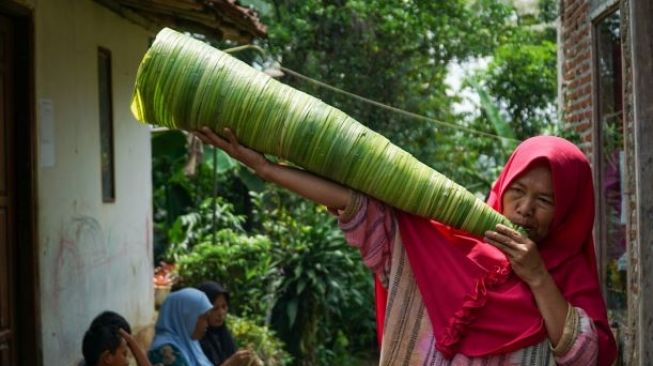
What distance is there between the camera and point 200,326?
6.23 metres

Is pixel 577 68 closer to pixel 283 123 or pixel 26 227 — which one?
pixel 26 227

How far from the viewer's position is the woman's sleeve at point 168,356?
234 inches

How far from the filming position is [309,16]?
14688mm

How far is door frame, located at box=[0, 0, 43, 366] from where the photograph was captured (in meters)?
5.84

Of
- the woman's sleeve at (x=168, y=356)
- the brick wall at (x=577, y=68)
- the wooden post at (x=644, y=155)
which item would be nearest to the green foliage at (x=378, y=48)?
the brick wall at (x=577, y=68)

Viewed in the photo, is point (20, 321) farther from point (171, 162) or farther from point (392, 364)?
point (171, 162)

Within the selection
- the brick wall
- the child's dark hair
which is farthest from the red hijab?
the brick wall

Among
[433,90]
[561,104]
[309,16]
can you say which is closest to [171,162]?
[309,16]

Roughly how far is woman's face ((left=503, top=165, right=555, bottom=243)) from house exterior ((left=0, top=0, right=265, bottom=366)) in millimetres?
3324

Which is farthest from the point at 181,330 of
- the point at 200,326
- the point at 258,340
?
the point at 258,340

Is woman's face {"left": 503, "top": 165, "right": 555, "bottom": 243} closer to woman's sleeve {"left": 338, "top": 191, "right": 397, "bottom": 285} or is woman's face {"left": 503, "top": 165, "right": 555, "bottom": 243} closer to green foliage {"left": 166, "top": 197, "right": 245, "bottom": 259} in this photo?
woman's sleeve {"left": 338, "top": 191, "right": 397, "bottom": 285}

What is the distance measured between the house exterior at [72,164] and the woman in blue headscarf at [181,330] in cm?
61

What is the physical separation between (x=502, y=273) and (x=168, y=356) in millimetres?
3202

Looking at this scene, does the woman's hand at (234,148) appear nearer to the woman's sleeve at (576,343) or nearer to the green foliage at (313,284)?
the woman's sleeve at (576,343)
